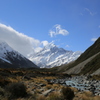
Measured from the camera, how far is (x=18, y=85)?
12727 mm

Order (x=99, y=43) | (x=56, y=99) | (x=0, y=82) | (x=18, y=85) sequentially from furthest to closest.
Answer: (x=99, y=43) < (x=0, y=82) < (x=18, y=85) < (x=56, y=99)

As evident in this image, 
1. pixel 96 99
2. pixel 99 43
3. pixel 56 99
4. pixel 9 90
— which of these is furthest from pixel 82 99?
pixel 99 43

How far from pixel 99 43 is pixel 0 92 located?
14455cm

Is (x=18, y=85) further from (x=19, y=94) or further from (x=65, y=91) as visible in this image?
(x=65, y=91)

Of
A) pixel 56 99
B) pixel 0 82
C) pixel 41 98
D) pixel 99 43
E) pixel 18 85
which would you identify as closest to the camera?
pixel 56 99

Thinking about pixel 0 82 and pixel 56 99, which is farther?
pixel 0 82

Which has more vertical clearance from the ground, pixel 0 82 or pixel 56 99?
pixel 0 82

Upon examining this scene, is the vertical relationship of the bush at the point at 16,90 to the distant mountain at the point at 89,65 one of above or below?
below

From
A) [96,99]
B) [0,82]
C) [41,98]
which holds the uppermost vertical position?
[0,82]

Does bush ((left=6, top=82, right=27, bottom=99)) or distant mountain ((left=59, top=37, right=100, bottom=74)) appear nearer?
bush ((left=6, top=82, right=27, bottom=99))

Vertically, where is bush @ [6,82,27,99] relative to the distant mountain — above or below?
below

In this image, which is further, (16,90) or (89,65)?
(89,65)

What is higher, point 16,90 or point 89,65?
point 89,65

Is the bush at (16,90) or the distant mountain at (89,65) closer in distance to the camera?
the bush at (16,90)
